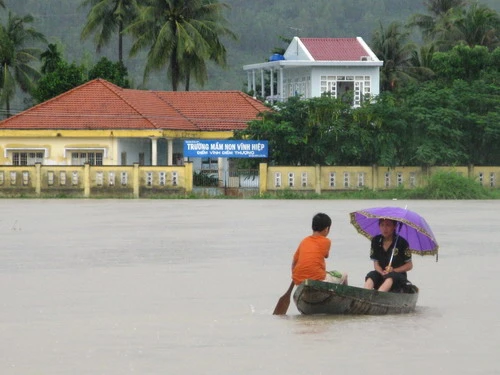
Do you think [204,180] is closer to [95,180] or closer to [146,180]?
[146,180]

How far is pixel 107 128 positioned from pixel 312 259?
42.6 meters

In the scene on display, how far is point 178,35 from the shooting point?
68.1 metres

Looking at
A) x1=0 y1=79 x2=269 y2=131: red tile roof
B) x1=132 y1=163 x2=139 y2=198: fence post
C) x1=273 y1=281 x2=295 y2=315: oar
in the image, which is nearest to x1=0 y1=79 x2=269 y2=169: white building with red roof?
x1=0 y1=79 x2=269 y2=131: red tile roof

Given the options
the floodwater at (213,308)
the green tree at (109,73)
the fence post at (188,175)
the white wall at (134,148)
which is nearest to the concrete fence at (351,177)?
the fence post at (188,175)

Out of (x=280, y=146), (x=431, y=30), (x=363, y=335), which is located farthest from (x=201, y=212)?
(x=431, y=30)

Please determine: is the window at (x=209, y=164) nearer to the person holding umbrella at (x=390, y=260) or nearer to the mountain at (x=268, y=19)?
the person holding umbrella at (x=390, y=260)

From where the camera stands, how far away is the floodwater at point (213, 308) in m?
12.5

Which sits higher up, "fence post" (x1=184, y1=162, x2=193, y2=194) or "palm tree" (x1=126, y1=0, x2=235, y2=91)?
"palm tree" (x1=126, y1=0, x2=235, y2=91)

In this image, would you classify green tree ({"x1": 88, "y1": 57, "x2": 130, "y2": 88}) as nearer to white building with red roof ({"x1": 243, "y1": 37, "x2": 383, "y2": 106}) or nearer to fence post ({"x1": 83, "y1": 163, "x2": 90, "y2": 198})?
white building with red roof ({"x1": 243, "y1": 37, "x2": 383, "y2": 106})

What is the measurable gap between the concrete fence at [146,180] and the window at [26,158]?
5.20m

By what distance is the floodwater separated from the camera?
12.5 meters

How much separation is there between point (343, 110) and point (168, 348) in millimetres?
40870

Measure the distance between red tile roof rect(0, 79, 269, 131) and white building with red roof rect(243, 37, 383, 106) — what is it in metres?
3.41

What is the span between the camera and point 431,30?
85688mm
